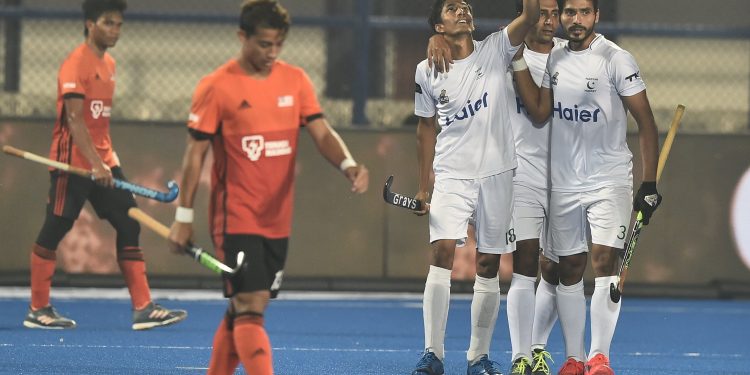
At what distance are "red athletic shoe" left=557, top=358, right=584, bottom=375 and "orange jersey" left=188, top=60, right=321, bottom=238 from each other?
222cm

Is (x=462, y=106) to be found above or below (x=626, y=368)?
above

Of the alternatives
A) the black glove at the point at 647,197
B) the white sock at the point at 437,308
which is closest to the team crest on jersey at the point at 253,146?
the white sock at the point at 437,308

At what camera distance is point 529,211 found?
8422mm

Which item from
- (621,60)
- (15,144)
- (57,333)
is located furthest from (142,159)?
(621,60)

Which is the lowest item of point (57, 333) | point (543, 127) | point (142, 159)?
point (57, 333)

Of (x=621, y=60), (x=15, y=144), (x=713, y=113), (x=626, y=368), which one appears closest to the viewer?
(x=621, y=60)

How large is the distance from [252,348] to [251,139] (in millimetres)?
937

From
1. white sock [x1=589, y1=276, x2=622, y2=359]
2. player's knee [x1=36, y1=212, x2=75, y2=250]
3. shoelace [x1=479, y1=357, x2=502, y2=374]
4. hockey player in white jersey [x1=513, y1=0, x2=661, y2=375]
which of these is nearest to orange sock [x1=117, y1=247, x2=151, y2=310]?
player's knee [x1=36, y1=212, x2=75, y2=250]

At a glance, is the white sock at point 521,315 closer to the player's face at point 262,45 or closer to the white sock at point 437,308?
the white sock at point 437,308

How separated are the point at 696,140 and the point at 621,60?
5219mm

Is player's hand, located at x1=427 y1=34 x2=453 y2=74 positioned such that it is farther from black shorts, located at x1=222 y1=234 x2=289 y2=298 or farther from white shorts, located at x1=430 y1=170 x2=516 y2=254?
black shorts, located at x1=222 y1=234 x2=289 y2=298

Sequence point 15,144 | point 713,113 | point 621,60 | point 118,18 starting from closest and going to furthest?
point 621,60 → point 118,18 → point 15,144 → point 713,113

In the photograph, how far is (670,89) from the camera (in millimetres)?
14125

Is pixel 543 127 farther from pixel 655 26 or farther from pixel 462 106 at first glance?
pixel 655 26
